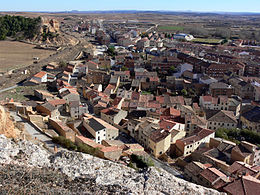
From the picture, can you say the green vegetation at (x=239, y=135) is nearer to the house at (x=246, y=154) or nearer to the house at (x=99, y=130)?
the house at (x=246, y=154)

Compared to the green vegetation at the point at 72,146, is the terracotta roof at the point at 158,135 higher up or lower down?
lower down

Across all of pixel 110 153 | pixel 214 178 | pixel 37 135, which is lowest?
pixel 214 178

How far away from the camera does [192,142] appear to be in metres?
21.1

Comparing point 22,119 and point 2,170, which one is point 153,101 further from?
point 2,170

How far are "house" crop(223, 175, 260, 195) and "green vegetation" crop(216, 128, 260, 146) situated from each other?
9840mm

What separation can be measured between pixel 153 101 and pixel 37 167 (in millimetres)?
19503

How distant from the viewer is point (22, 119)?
22.2 metres

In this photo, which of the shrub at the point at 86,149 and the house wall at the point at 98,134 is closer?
the shrub at the point at 86,149

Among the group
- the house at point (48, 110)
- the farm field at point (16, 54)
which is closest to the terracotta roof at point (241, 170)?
the house at point (48, 110)

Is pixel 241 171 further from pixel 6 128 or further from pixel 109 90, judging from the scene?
pixel 109 90

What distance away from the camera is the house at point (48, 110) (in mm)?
24703

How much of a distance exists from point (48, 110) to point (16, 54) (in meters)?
41.8

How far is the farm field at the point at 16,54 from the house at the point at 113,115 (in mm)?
28311

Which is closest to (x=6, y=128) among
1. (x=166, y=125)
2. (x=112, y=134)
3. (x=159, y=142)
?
(x=112, y=134)
